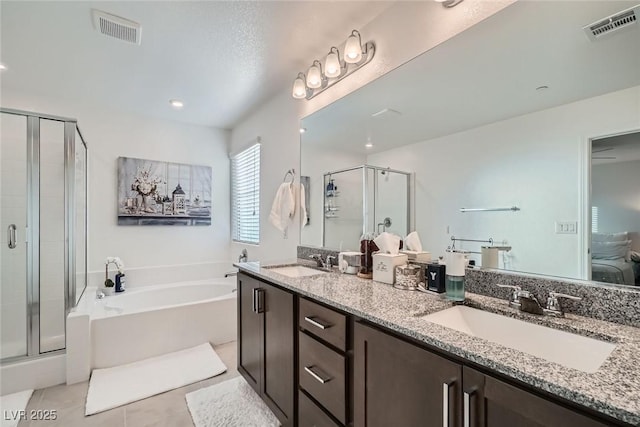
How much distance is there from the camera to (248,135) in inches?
140

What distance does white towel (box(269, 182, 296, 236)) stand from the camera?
2592 mm

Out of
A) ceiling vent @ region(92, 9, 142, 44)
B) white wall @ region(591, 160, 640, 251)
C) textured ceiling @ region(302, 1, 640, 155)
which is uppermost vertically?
ceiling vent @ region(92, 9, 142, 44)

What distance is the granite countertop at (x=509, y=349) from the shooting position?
0.55 metres

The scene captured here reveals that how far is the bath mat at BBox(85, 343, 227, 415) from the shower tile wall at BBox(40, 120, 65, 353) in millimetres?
673

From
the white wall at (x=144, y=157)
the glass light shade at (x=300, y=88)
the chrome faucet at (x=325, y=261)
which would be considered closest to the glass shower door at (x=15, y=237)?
the white wall at (x=144, y=157)

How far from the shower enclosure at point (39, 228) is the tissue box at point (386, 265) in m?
2.49

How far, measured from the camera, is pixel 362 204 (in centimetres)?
196

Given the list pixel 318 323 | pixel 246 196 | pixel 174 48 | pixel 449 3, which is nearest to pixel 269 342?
pixel 318 323

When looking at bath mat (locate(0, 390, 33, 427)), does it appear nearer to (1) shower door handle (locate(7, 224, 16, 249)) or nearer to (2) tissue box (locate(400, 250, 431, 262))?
(1) shower door handle (locate(7, 224, 16, 249))

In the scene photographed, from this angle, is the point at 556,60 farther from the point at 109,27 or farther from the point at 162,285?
the point at 162,285

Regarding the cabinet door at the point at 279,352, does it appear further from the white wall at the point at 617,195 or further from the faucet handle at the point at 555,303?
the white wall at the point at 617,195

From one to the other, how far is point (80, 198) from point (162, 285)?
1.29m

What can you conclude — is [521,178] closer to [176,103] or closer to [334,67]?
[334,67]

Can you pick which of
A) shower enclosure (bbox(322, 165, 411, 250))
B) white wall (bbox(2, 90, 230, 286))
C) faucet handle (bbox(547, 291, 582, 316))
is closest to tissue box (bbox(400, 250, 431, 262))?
shower enclosure (bbox(322, 165, 411, 250))
